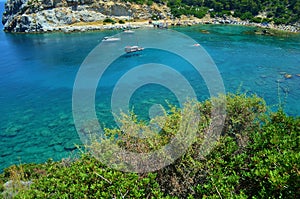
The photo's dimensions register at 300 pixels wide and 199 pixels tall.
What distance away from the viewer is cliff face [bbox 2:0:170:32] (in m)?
53.2

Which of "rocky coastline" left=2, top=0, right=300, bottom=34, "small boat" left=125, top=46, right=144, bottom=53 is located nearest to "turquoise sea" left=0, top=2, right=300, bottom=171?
"small boat" left=125, top=46, right=144, bottom=53

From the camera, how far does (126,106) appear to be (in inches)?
773

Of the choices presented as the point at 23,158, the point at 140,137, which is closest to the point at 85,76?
the point at 23,158

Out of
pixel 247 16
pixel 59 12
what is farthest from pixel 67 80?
pixel 247 16

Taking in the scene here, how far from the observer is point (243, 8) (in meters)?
64.6

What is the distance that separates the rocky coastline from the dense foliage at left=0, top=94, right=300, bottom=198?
48.2 metres

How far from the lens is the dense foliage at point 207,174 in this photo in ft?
14.0

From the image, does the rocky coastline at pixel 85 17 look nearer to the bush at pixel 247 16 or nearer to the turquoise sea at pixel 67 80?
the bush at pixel 247 16

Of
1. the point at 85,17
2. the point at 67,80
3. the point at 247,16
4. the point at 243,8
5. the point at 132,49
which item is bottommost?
the point at 67,80

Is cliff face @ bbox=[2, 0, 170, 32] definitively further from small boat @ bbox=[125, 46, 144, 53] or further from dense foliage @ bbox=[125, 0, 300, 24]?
small boat @ bbox=[125, 46, 144, 53]

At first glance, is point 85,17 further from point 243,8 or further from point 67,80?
point 243,8

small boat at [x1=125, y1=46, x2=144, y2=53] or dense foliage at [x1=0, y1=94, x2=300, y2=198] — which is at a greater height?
dense foliage at [x1=0, y1=94, x2=300, y2=198]

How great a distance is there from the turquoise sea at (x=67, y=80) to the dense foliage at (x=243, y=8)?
16012 millimetres

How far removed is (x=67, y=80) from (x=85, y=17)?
3612 cm
